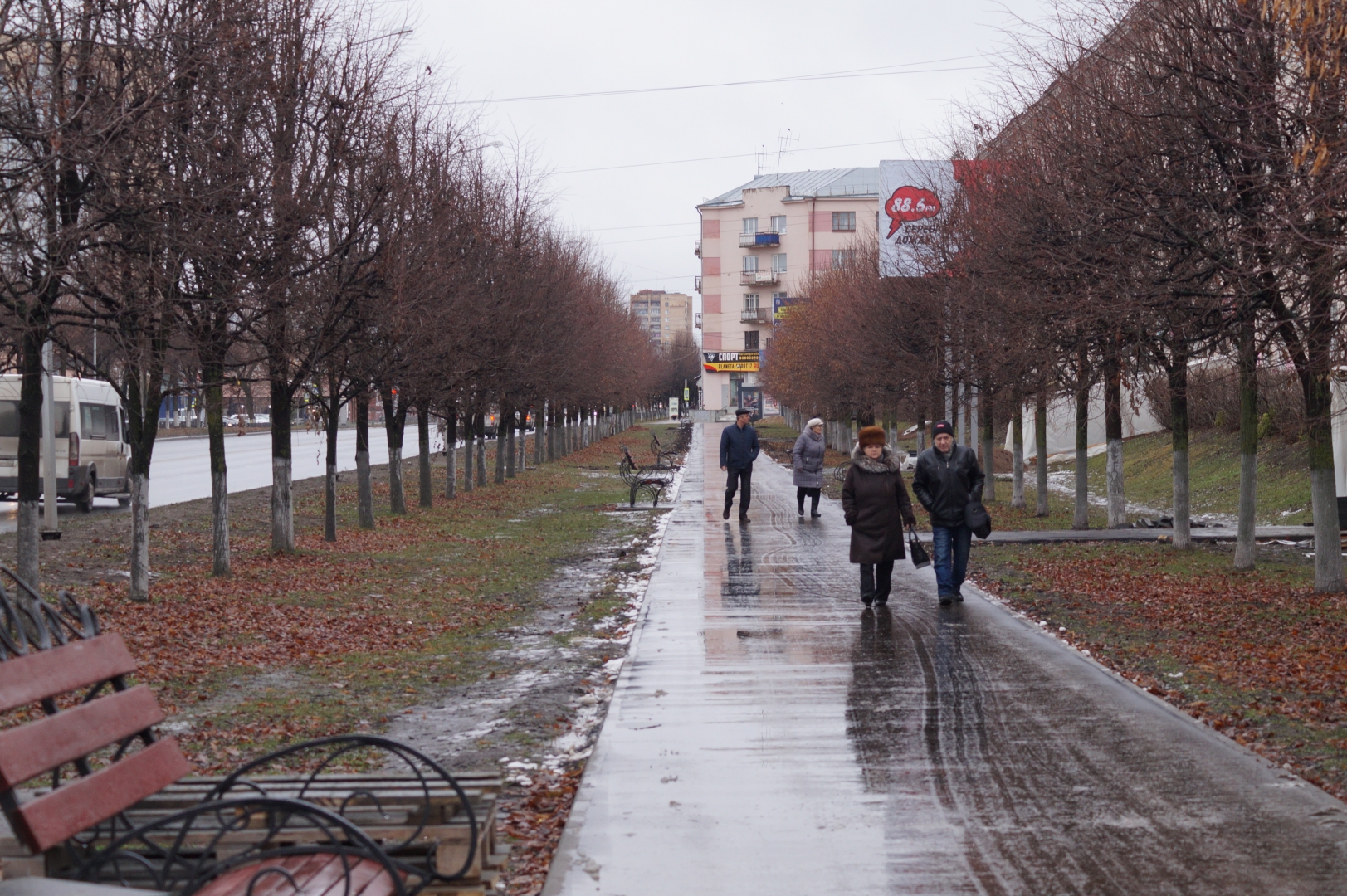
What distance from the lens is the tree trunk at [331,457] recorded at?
739 inches

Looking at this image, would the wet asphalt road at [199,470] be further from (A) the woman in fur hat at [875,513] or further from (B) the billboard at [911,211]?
(A) the woman in fur hat at [875,513]

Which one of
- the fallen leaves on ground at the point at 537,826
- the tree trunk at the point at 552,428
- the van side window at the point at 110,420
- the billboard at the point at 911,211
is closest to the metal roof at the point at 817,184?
the tree trunk at the point at 552,428

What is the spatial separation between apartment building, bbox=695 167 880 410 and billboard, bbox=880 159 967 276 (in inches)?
3089

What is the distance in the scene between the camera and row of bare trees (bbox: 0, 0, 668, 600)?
30.8 feet

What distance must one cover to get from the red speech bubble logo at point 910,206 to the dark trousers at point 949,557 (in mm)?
14333

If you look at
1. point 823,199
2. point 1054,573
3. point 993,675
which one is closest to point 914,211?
point 1054,573

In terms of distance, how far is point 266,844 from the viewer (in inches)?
154

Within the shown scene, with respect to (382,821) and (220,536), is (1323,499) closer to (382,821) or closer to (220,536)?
(382,821)

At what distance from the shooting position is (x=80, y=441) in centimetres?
2462

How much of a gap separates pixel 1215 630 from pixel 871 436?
11.4ft

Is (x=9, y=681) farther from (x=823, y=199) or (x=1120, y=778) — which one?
(x=823, y=199)

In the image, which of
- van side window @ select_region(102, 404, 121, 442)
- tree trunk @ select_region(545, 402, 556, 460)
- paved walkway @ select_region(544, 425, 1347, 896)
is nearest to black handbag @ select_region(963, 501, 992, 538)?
paved walkway @ select_region(544, 425, 1347, 896)

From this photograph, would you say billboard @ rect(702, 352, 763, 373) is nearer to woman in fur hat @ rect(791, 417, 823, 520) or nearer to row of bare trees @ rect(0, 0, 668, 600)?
row of bare trees @ rect(0, 0, 668, 600)

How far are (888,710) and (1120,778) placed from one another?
1771mm
